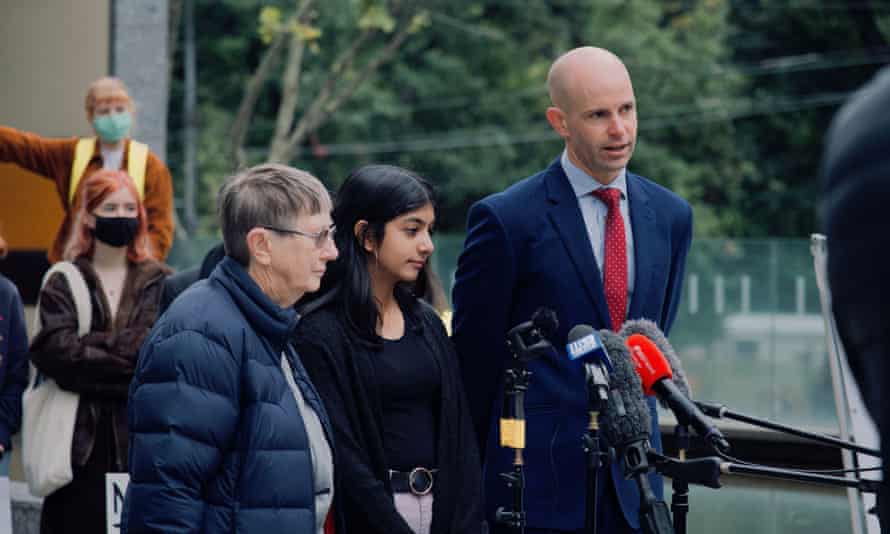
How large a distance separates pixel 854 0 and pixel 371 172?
31000 millimetres

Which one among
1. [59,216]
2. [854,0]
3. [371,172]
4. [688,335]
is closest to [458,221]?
[854,0]

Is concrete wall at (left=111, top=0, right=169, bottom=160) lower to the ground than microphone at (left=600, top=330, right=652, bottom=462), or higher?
higher

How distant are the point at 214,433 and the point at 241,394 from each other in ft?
0.47

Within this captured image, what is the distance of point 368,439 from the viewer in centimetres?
403

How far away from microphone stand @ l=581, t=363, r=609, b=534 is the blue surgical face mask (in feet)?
13.0

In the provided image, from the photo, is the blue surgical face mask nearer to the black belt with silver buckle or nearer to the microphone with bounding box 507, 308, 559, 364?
the black belt with silver buckle

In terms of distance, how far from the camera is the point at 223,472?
353cm

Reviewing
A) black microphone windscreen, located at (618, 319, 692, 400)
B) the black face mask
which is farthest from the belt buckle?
the black face mask

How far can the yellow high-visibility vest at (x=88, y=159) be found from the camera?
680 cm

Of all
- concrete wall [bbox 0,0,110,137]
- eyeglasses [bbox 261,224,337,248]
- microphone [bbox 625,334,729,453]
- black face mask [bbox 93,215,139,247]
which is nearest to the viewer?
microphone [bbox 625,334,729,453]

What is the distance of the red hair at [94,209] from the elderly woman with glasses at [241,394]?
7.30 ft

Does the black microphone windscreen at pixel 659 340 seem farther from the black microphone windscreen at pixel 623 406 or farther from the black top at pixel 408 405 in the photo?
the black top at pixel 408 405

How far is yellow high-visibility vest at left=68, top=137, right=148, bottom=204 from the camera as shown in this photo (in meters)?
6.80

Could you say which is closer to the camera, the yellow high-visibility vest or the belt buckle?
the belt buckle
